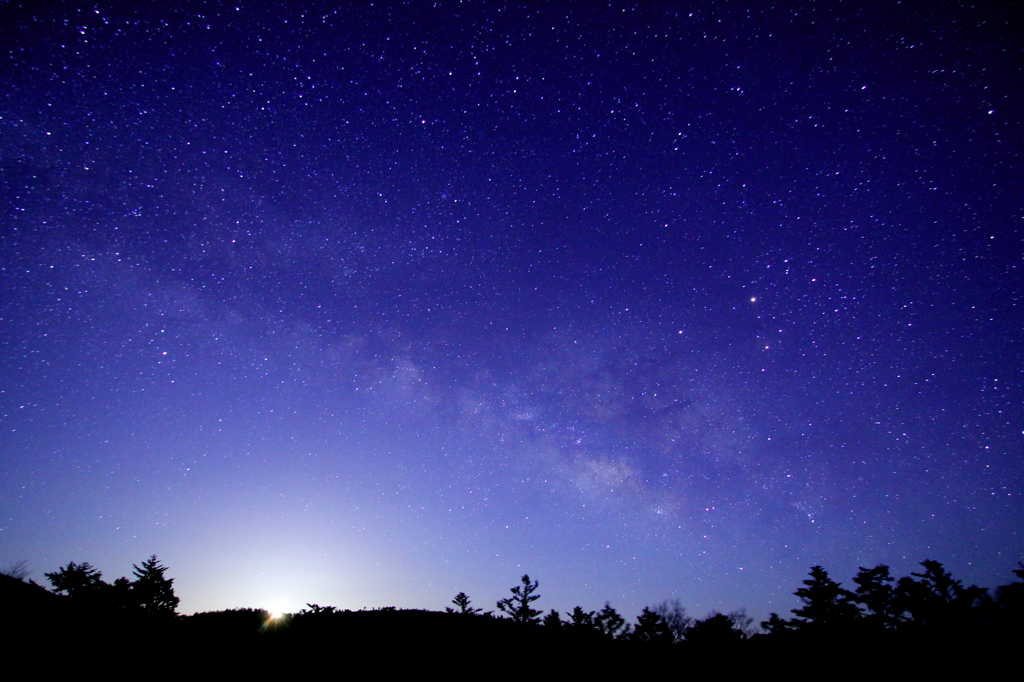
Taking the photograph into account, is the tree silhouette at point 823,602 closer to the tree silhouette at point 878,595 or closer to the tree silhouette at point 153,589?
the tree silhouette at point 878,595

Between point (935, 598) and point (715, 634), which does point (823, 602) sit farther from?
point (715, 634)

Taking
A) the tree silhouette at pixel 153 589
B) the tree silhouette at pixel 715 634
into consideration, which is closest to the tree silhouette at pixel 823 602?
the tree silhouette at pixel 715 634

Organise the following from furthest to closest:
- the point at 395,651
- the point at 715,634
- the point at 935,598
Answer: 1. the point at 935,598
2. the point at 715,634
3. the point at 395,651

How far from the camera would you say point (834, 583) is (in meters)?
28.8

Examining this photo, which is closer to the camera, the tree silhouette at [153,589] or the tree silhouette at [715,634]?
the tree silhouette at [715,634]

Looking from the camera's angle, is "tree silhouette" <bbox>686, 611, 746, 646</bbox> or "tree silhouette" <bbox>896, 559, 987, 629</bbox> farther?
"tree silhouette" <bbox>896, 559, 987, 629</bbox>

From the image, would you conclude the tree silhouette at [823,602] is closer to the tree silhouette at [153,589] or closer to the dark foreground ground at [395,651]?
the dark foreground ground at [395,651]

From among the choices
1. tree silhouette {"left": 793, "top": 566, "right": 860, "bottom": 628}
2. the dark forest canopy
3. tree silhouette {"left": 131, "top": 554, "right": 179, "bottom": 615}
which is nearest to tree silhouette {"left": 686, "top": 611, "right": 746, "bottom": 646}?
the dark forest canopy

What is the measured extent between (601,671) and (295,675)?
800cm

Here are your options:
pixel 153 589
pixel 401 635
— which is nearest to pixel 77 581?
pixel 153 589

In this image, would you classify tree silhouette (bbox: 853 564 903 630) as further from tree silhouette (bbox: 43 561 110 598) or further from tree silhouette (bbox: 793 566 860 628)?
tree silhouette (bbox: 43 561 110 598)

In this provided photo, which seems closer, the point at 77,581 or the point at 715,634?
Answer: the point at 715,634

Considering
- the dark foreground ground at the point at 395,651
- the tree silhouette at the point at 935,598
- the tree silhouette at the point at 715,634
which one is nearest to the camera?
the dark foreground ground at the point at 395,651

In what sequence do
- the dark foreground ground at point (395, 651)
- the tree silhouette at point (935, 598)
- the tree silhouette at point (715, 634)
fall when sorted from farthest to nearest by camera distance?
the tree silhouette at point (935, 598)
the tree silhouette at point (715, 634)
the dark foreground ground at point (395, 651)
